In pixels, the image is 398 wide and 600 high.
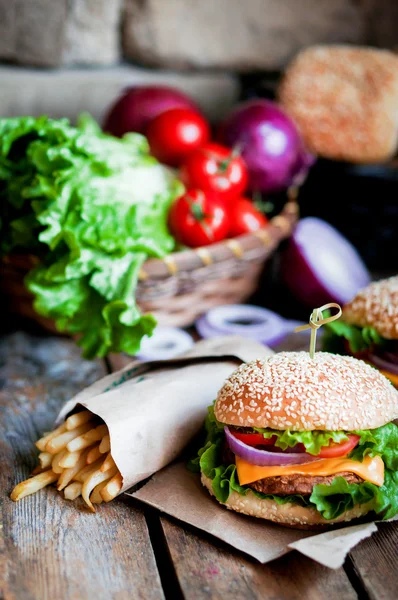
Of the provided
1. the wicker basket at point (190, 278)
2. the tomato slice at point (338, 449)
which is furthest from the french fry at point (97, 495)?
the wicker basket at point (190, 278)

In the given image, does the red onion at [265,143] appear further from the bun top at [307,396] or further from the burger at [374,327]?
the bun top at [307,396]

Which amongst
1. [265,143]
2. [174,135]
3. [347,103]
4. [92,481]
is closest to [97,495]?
[92,481]

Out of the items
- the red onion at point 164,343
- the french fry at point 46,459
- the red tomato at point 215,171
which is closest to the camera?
the french fry at point 46,459

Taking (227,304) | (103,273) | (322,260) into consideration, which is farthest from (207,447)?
(322,260)

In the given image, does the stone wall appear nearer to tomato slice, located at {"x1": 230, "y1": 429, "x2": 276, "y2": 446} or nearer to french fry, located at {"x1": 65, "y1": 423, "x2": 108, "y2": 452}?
french fry, located at {"x1": 65, "y1": 423, "x2": 108, "y2": 452}

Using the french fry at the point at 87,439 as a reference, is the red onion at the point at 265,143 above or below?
above

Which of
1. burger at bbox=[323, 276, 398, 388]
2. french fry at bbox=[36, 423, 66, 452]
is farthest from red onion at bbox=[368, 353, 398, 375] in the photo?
french fry at bbox=[36, 423, 66, 452]

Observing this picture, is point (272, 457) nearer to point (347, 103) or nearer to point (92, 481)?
point (92, 481)

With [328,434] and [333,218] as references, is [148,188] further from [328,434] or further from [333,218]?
[328,434]
